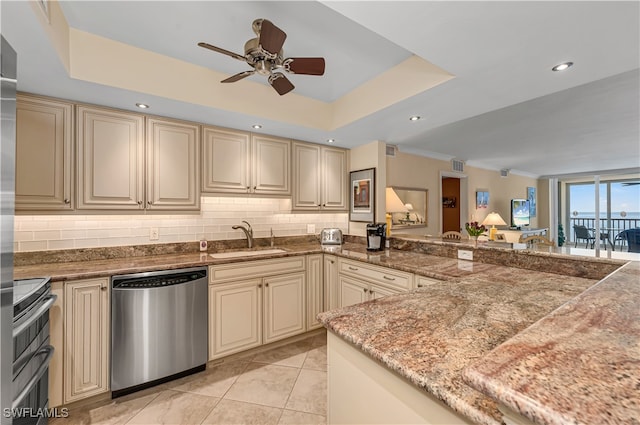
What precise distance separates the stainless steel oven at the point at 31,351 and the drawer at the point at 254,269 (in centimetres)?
102

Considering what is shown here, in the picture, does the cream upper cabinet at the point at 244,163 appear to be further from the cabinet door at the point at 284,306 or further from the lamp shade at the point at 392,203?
the lamp shade at the point at 392,203

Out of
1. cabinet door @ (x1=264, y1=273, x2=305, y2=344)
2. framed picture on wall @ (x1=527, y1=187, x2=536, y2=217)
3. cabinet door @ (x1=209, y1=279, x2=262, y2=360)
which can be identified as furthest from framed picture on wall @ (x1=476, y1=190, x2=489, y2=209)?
cabinet door @ (x1=209, y1=279, x2=262, y2=360)

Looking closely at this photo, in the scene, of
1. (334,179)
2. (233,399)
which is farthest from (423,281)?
(334,179)

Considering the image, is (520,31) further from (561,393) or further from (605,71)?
(561,393)

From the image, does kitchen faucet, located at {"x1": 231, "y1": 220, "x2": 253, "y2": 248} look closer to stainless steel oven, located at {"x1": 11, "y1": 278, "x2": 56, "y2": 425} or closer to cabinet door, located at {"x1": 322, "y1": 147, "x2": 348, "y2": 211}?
cabinet door, located at {"x1": 322, "y1": 147, "x2": 348, "y2": 211}

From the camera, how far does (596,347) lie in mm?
620

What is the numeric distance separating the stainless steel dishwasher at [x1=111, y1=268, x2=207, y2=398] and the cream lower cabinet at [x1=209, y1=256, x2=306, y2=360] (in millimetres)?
112

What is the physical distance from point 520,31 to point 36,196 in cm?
326

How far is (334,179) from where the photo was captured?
11.5 feet

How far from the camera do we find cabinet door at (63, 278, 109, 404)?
5.91ft

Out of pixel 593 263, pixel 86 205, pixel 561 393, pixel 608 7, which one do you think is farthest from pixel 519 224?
pixel 86 205

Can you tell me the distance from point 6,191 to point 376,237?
2697 millimetres

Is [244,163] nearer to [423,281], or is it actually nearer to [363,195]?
[363,195]

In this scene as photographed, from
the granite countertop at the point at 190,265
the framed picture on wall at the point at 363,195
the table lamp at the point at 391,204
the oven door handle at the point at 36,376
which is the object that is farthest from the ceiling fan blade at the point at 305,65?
the oven door handle at the point at 36,376
